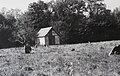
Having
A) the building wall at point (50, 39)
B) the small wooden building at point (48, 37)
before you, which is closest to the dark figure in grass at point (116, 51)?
the small wooden building at point (48, 37)

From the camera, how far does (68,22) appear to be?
2699 inches

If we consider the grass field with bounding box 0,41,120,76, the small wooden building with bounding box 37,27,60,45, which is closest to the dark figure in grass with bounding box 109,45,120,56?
the grass field with bounding box 0,41,120,76

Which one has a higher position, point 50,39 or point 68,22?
point 68,22

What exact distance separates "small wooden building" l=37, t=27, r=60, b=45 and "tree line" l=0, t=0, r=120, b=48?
2.96 meters

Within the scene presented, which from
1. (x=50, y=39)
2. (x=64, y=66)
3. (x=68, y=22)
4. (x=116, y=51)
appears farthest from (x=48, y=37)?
(x=64, y=66)

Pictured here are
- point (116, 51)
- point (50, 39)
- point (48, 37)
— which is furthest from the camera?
point (50, 39)

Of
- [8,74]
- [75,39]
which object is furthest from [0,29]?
[8,74]

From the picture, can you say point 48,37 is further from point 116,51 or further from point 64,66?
point 64,66

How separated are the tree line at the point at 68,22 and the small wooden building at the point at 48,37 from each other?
296 centimetres

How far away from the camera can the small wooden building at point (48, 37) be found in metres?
54.9

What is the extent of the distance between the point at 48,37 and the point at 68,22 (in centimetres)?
1576

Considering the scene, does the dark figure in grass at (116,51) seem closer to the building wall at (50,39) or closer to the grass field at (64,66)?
the grass field at (64,66)

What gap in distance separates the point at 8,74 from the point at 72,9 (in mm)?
66364

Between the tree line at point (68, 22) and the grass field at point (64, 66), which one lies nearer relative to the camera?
the grass field at point (64, 66)
